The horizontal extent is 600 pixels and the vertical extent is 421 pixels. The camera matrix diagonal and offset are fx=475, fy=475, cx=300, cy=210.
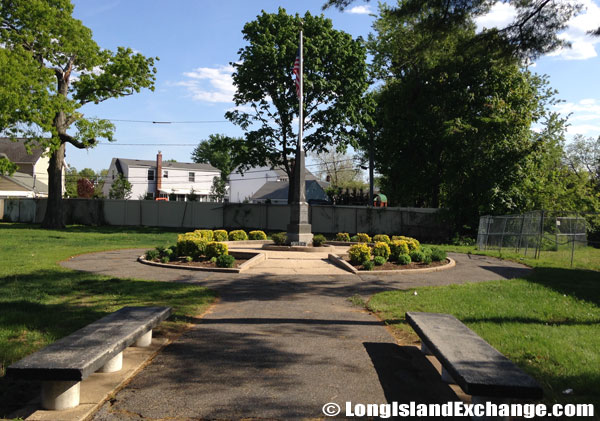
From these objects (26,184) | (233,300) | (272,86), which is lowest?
(233,300)

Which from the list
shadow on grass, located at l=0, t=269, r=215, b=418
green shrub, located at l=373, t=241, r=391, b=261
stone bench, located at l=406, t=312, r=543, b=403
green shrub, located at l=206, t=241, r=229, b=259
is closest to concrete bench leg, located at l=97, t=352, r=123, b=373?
shadow on grass, located at l=0, t=269, r=215, b=418

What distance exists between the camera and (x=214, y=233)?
64.2 ft

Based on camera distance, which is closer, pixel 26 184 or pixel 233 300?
pixel 233 300

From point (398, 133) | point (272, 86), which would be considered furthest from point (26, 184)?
point (398, 133)

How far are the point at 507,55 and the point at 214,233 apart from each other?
43.5 feet

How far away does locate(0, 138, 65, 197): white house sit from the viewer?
51969mm

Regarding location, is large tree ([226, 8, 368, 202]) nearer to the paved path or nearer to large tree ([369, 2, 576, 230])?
large tree ([369, 2, 576, 230])

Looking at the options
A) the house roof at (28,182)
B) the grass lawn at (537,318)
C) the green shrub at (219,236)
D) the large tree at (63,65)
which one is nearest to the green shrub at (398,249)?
the grass lawn at (537,318)

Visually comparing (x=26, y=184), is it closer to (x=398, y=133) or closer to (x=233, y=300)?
(x=398, y=133)

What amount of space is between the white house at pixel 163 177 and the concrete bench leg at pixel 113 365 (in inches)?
2215

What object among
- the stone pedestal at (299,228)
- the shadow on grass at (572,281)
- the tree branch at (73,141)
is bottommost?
the shadow on grass at (572,281)

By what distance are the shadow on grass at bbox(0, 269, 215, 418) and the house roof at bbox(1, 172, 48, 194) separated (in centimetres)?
4783

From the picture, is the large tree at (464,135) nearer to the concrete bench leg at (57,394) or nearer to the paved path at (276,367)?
the paved path at (276,367)

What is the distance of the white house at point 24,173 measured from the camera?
2046 inches
